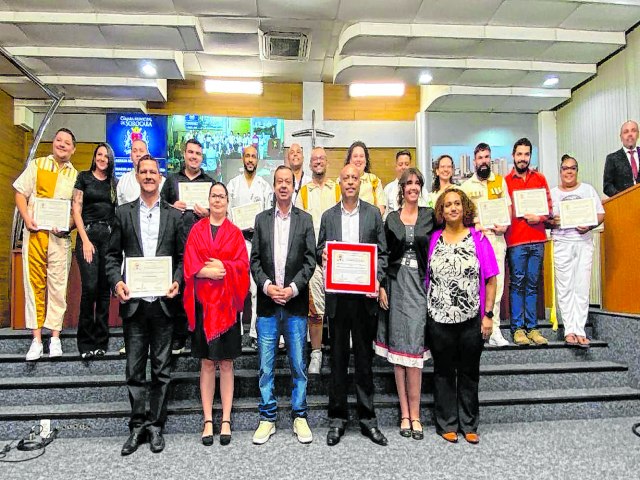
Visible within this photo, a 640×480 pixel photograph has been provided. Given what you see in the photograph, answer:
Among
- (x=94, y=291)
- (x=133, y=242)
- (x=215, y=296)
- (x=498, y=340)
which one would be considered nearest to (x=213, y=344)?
(x=215, y=296)

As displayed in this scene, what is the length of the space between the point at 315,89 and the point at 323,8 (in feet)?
8.95

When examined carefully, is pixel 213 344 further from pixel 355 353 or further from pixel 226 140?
pixel 226 140

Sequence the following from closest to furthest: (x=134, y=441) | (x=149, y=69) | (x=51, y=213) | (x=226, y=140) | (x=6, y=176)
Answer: (x=134, y=441) → (x=51, y=213) → (x=149, y=69) → (x=6, y=176) → (x=226, y=140)

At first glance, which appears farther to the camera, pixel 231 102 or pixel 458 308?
pixel 231 102

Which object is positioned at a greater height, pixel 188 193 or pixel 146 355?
pixel 188 193

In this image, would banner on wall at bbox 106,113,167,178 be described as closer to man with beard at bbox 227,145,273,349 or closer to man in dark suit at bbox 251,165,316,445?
man with beard at bbox 227,145,273,349

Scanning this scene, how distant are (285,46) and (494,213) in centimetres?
400

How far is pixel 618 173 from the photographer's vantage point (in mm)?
4594

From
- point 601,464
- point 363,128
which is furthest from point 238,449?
point 363,128

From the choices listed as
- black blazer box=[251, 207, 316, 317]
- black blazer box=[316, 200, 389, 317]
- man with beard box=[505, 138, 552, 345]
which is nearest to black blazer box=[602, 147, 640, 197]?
man with beard box=[505, 138, 552, 345]

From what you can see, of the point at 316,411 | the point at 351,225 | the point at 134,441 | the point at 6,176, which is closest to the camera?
the point at 134,441

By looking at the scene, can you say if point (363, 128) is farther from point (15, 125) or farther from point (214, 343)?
point (214, 343)

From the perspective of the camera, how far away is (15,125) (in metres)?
7.40

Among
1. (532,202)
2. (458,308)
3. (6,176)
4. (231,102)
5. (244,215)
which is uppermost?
(231,102)
